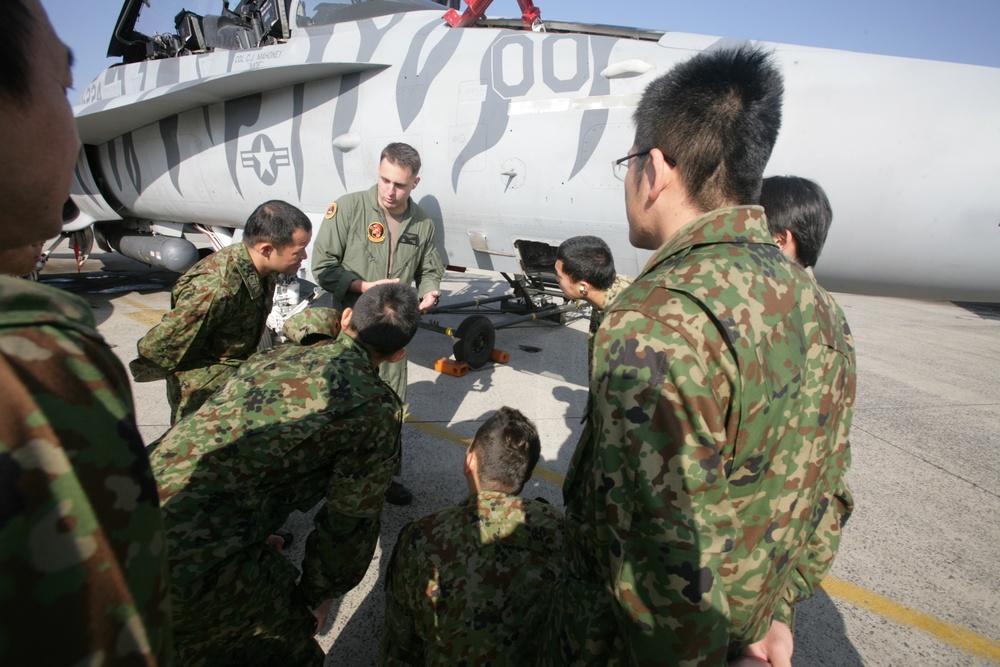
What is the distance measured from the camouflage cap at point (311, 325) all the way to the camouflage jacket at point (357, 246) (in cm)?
116

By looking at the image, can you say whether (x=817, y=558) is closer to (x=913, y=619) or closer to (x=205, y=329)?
(x=913, y=619)

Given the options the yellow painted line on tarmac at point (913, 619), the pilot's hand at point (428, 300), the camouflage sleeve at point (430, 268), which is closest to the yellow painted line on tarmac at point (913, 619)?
the yellow painted line on tarmac at point (913, 619)

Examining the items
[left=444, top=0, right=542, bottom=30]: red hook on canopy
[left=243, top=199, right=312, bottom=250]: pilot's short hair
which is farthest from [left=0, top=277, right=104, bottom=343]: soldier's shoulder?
[left=444, top=0, right=542, bottom=30]: red hook on canopy

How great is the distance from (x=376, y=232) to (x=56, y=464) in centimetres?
309

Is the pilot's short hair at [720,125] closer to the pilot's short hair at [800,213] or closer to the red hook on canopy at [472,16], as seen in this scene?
the pilot's short hair at [800,213]

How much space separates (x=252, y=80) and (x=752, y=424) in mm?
4859

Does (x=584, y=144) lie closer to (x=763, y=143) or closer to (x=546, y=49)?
(x=546, y=49)

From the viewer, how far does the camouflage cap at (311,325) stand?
2.09 meters

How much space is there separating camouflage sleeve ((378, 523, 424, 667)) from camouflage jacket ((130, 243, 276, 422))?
4.86 ft

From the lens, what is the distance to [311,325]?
2098 mm

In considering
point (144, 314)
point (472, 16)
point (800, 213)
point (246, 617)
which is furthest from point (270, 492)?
point (144, 314)

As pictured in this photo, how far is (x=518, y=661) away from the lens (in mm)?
1498

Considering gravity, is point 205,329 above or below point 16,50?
below

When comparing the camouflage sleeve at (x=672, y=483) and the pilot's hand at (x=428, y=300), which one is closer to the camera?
the camouflage sleeve at (x=672, y=483)
